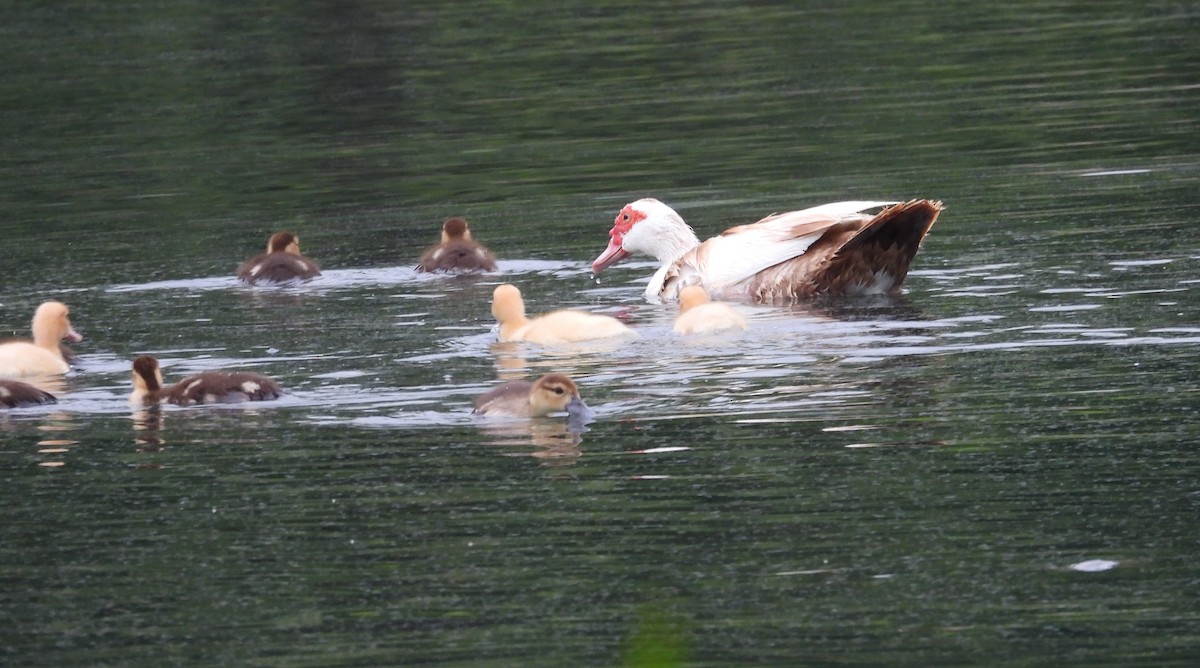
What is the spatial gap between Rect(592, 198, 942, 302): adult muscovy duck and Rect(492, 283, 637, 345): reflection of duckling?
1.80 metres

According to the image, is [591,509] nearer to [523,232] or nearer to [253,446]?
[253,446]

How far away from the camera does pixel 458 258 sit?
47.3 feet

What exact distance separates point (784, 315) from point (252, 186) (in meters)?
7.97

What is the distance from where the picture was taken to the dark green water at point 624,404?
6.71 m

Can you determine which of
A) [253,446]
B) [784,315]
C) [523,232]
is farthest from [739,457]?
[523,232]

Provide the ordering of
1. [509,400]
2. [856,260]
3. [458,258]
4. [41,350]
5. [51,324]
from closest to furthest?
1. [509,400]
2. [41,350]
3. [51,324]
4. [856,260]
5. [458,258]

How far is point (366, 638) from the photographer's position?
660 cm

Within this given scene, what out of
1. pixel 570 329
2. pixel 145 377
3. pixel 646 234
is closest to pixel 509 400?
pixel 145 377

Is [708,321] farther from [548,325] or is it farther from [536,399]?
[536,399]

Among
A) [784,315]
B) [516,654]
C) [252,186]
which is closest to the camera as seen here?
[516,654]

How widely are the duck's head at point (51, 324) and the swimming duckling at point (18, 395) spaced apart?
1313 mm

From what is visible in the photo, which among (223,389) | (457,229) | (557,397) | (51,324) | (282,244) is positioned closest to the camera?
(557,397)

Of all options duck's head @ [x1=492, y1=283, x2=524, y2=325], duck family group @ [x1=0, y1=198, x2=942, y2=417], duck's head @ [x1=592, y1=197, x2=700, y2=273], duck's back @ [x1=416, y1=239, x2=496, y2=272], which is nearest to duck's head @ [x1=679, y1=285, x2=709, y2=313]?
duck family group @ [x1=0, y1=198, x2=942, y2=417]

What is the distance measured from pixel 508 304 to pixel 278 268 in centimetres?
287
